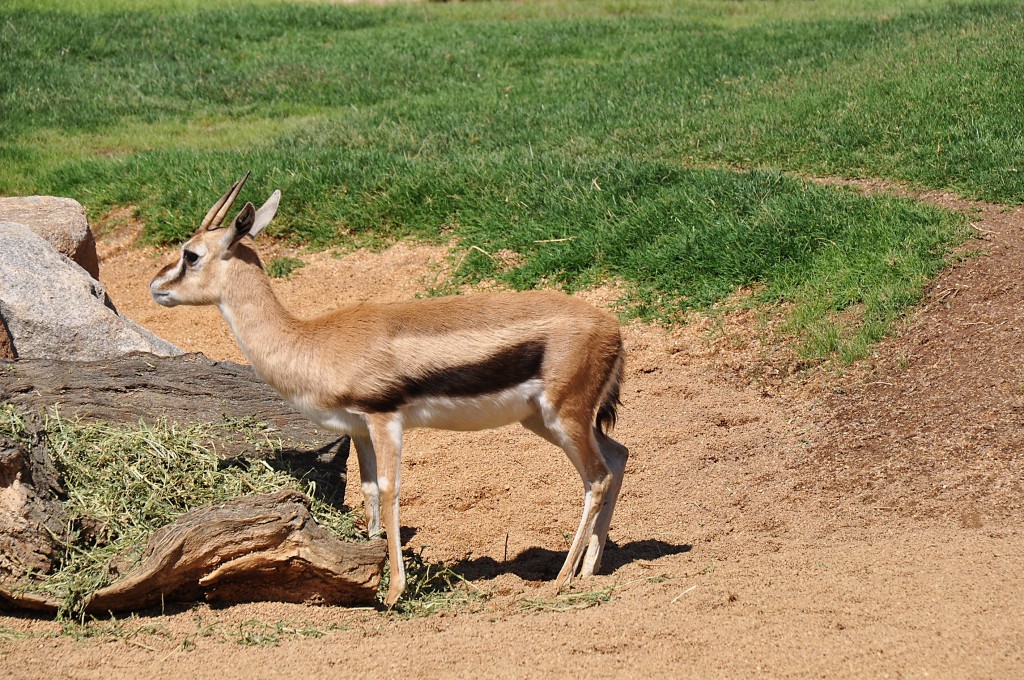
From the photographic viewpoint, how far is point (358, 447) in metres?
6.18

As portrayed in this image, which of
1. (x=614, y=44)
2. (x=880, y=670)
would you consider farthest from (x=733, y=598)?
(x=614, y=44)

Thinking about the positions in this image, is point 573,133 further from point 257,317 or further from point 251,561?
point 251,561

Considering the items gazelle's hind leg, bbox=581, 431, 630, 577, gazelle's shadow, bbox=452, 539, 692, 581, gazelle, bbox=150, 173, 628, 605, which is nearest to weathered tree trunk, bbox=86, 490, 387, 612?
gazelle, bbox=150, 173, 628, 605

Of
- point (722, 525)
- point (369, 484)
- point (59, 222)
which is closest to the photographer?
point (369, 484)

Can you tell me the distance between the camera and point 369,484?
619 cm

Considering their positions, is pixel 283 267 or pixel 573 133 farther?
pixel 573 133

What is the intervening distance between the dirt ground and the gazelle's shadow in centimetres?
2

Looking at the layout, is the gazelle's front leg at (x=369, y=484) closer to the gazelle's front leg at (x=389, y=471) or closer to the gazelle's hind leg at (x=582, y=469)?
the gazelle's front leg at (x=389, y=471)

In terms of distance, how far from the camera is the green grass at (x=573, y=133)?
9781 millimetres

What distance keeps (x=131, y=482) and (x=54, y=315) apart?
6.63 feet

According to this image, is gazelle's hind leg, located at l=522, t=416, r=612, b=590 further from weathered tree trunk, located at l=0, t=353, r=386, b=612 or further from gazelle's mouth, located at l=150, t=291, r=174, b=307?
gazelle's mouth, located at l=150, t=291, r=174, b=307

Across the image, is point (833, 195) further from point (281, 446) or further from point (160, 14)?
point (160, 14)

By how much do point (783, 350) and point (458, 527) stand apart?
121 inches

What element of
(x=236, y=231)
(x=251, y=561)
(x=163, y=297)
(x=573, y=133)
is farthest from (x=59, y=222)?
(x=573, y=133)
